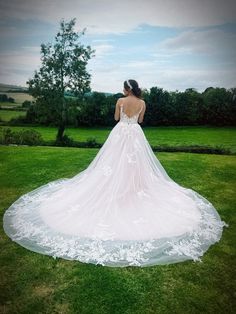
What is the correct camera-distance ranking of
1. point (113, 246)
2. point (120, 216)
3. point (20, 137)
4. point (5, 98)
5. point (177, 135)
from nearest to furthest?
point (113, 246), point (120, 216), point (20, 137), point (177, 135), point (5, 98)

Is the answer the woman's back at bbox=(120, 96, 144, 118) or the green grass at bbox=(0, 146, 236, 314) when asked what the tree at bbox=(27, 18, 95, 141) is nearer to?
the woman's back at bbox=(120, 96, 144, 118)

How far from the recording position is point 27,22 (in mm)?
18484

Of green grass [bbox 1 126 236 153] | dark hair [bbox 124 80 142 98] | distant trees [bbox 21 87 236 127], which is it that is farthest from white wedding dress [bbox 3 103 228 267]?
distant trees [bbox 21 87 236 127]

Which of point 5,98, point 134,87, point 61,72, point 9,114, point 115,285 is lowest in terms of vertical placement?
point 115,285

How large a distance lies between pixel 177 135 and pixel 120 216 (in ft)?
53.5

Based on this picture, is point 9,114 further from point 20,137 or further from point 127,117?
point 127,117

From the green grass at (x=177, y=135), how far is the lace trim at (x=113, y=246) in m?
12.2

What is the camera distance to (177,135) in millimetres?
20578

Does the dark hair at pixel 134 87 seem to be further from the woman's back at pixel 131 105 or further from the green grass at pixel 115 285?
the green grass at pixel 115 285

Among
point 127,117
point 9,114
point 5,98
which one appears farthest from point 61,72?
point 127,117

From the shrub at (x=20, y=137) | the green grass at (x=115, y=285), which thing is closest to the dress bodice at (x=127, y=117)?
the green grass at (x=115, y=285)

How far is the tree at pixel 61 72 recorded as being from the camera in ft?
63.2

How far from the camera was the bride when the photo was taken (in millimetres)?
4359

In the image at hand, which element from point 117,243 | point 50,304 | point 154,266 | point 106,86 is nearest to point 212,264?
point 154,266
